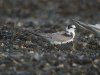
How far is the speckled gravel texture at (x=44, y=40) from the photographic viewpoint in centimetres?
738

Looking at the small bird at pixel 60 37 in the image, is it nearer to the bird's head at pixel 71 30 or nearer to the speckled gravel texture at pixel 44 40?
the bird's head at pixel 71 30

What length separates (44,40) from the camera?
9359mm

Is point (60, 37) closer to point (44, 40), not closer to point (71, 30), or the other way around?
point (44, 40)

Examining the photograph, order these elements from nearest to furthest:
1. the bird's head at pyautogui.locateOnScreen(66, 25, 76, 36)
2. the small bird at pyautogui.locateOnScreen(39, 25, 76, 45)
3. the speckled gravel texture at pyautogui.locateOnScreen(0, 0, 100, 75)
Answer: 1. the speckled gravel texture at pyautogui.locateOnScreen(0, 0, 100, 75)
2. the small bird at pyautogui.locateOnScreen(39, 25, 76, 45)
3. the bird's head at pyautogui.locateOnScreen(66, 25, 76, 36)

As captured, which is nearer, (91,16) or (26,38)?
(26,38)

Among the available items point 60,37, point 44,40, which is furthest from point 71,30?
point 44,40

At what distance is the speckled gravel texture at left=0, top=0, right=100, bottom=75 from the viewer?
290 inches

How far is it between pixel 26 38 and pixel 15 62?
1831 mm

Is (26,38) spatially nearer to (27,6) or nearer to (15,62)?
(15,62)

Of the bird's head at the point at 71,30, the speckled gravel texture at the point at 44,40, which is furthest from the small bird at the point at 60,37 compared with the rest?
the speckled gravel texture at the point at 44,40

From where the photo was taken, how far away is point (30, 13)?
41.7 ft

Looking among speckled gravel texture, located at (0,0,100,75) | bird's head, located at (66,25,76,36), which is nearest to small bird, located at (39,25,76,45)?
bird's head, located at (66,25,76,36)

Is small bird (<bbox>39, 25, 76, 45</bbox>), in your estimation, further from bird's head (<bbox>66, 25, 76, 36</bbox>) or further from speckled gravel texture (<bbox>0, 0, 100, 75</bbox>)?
speckled gravel texture (<bbox>0, 0, 100, 75</bbox>)

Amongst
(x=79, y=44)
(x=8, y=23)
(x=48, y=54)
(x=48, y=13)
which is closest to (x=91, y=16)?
(x=48, y=13)
